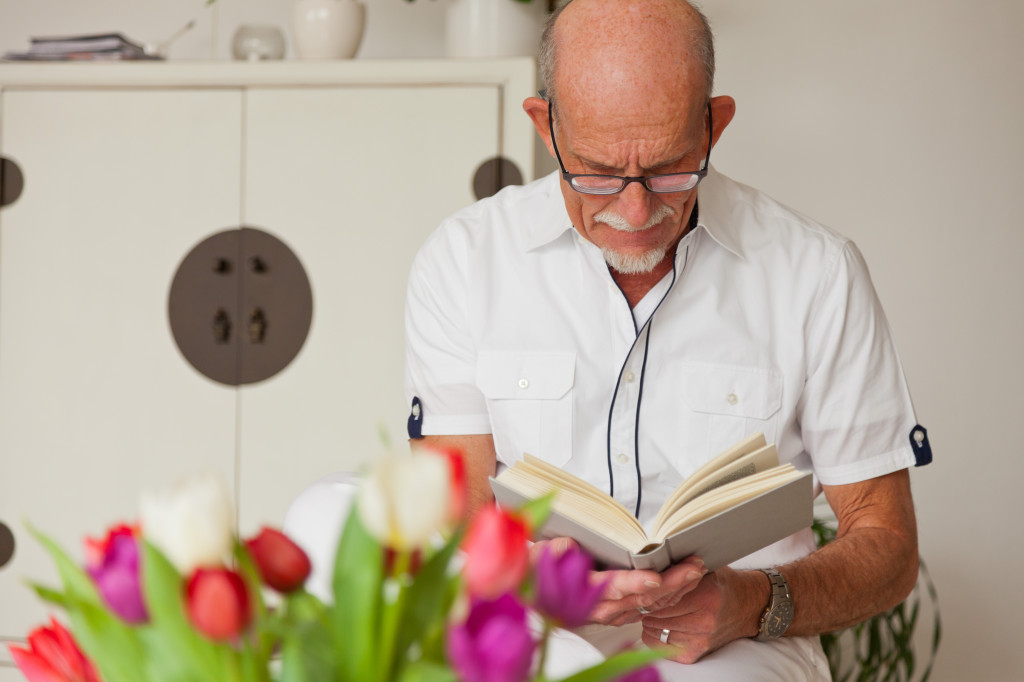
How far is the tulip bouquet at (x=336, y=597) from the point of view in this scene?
1.24 ft

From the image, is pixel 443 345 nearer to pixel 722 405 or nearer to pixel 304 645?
pixel 722 405

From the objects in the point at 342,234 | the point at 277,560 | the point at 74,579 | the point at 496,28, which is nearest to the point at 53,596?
the point at 74,579

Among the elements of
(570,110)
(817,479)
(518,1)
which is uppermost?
(518,1)

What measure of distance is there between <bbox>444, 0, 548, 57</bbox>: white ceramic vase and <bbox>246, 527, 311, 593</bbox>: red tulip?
6.29 ft

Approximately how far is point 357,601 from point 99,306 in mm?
2129

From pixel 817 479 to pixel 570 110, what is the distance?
2.20 ft

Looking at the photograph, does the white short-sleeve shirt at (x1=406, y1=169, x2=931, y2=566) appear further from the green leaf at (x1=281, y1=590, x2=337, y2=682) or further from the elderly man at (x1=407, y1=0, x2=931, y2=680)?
the green leaf at (x1=281, y1=590, x2=337, y2=682)

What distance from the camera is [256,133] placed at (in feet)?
7.38

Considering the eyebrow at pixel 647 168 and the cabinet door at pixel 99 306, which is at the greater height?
the eyebrow at pixel 647 168

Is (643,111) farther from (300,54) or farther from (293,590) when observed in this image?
(300,54)

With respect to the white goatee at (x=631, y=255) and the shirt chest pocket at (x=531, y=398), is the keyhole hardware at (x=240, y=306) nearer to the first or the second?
the shirt chest pocket at (x=531, y=398)

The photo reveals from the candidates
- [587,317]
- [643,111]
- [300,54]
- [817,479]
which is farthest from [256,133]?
[817,479]

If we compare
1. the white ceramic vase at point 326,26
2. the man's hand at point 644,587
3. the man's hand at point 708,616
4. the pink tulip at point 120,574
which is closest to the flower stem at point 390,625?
the pink tulip at point 120,574

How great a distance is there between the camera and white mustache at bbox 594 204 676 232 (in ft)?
4.30
